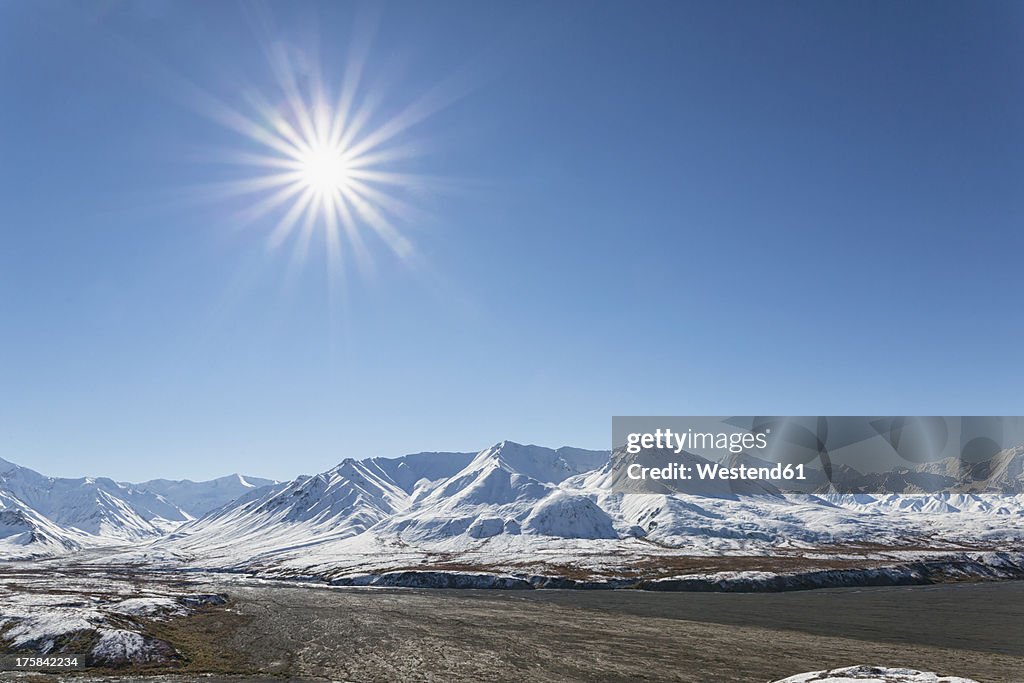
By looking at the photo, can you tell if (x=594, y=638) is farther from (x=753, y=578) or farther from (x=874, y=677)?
(x=753, y=578)

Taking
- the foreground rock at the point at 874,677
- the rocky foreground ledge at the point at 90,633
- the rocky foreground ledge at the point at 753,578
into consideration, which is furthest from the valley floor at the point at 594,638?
the rocky foreground ledge at the point at 753,578

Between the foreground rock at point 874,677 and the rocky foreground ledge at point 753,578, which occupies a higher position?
the foreground rock at point 874,677

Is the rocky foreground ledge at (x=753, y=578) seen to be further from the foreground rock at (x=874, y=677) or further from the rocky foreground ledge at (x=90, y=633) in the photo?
the foreground rock at (x=874, y=677)

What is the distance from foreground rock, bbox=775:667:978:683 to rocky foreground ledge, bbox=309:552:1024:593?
10121 cm

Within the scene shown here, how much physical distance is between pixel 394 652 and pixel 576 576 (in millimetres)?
100670

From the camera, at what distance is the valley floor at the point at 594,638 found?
50.9 meters

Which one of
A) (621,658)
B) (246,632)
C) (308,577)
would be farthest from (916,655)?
(308,577)

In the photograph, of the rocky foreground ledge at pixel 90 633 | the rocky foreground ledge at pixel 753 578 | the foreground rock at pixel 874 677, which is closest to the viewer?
the foreground rock at pixel 874 677

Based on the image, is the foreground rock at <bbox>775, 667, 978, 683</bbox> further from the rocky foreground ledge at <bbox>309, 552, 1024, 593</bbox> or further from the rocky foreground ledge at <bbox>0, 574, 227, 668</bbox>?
the rocky foreground ledge at <bbox>309, 552, 1024, 593</bbox>

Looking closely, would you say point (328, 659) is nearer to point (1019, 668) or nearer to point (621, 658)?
point (621, 658)

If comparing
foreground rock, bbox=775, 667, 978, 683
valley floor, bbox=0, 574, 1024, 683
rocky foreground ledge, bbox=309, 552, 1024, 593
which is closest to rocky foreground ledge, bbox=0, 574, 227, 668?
valley floor, bbox=0, 574, 1024, 683

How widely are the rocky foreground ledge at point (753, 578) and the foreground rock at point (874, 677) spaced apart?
10121 cm

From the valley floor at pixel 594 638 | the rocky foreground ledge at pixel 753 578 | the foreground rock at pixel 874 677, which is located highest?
the foreground rock at pixel 874 677

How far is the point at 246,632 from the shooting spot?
73500 millimetres
